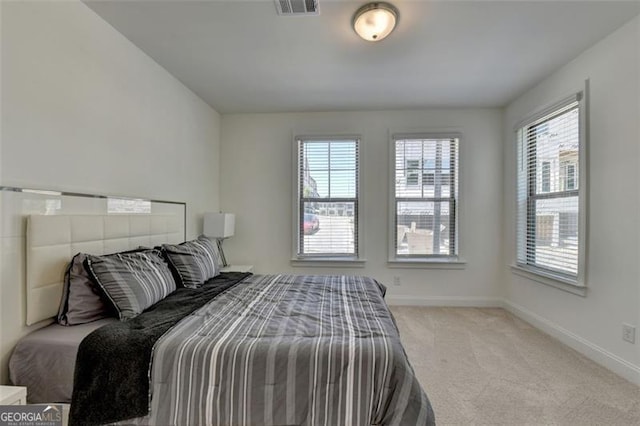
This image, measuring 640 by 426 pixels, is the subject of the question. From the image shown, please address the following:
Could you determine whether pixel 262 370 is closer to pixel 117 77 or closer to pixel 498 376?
pixel 498 376

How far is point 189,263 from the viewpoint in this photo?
94.7 inches

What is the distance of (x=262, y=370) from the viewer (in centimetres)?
130

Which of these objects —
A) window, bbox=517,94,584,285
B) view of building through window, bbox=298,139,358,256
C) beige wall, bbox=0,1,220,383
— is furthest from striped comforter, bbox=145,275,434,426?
view of building through window, bbox=298,139,358,256

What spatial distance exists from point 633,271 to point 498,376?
1.26m

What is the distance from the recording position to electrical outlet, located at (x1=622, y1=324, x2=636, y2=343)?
2.16 meters

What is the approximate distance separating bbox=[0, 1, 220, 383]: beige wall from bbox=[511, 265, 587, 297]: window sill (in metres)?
3.93

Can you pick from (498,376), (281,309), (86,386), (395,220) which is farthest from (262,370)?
(395,220)

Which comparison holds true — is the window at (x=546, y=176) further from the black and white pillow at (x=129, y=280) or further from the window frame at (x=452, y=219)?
the black and white pillow at (x=129, y=280)

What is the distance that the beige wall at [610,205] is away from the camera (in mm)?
2162

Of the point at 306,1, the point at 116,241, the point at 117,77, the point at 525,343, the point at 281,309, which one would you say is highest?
the point at 306,1

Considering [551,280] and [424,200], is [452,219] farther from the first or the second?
[551,280]

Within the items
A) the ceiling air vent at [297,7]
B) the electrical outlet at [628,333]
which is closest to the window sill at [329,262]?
the electrical outlet at [628,333]

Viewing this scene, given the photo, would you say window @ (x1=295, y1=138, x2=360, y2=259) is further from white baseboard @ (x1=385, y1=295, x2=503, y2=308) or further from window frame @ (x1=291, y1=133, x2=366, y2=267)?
white baseboard @ (x1=385, y1=295, x2=503, y2=308)

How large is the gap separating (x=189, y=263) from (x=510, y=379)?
265 cm
